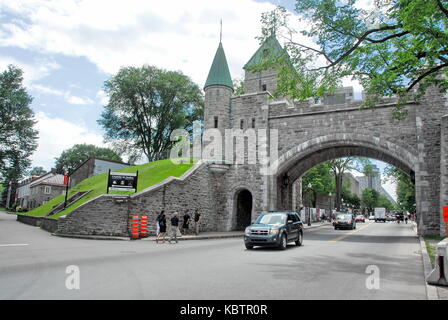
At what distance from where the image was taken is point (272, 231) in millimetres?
12641

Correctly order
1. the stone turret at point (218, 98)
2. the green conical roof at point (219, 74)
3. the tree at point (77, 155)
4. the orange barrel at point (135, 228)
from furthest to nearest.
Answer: the tree at point (77, 155) → the green conical roof at point (219, 74) → the stone turret at point (218, 98) → the orange barrel at point (135, 228)

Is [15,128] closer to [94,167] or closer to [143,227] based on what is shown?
[94,167]

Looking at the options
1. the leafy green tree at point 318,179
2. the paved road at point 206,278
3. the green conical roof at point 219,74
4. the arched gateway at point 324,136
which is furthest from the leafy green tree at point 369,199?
the paved road at point 206,278

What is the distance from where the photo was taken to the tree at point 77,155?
228 ft

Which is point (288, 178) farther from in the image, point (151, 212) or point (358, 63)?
point (358, 63)

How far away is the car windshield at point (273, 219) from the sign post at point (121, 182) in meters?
Result: 8.74

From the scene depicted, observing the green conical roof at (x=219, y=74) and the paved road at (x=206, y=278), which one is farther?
the green conical roof at (x=219, y=74)

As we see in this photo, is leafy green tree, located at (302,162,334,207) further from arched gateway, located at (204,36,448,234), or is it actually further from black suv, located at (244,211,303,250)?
black suv, located at (244,211,303,250)

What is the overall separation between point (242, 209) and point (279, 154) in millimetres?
5993

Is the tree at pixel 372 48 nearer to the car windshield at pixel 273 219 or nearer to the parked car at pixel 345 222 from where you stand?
the car windshield at pixel 273 219

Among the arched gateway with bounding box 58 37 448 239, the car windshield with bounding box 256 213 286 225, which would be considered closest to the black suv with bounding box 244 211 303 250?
the car windshield with bounding box 256 213 286 225

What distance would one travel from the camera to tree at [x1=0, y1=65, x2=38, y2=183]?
109 feet

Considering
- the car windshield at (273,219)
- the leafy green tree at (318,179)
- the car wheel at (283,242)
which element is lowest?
the car wheel at (283,242)

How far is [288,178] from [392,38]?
53.1 ft
